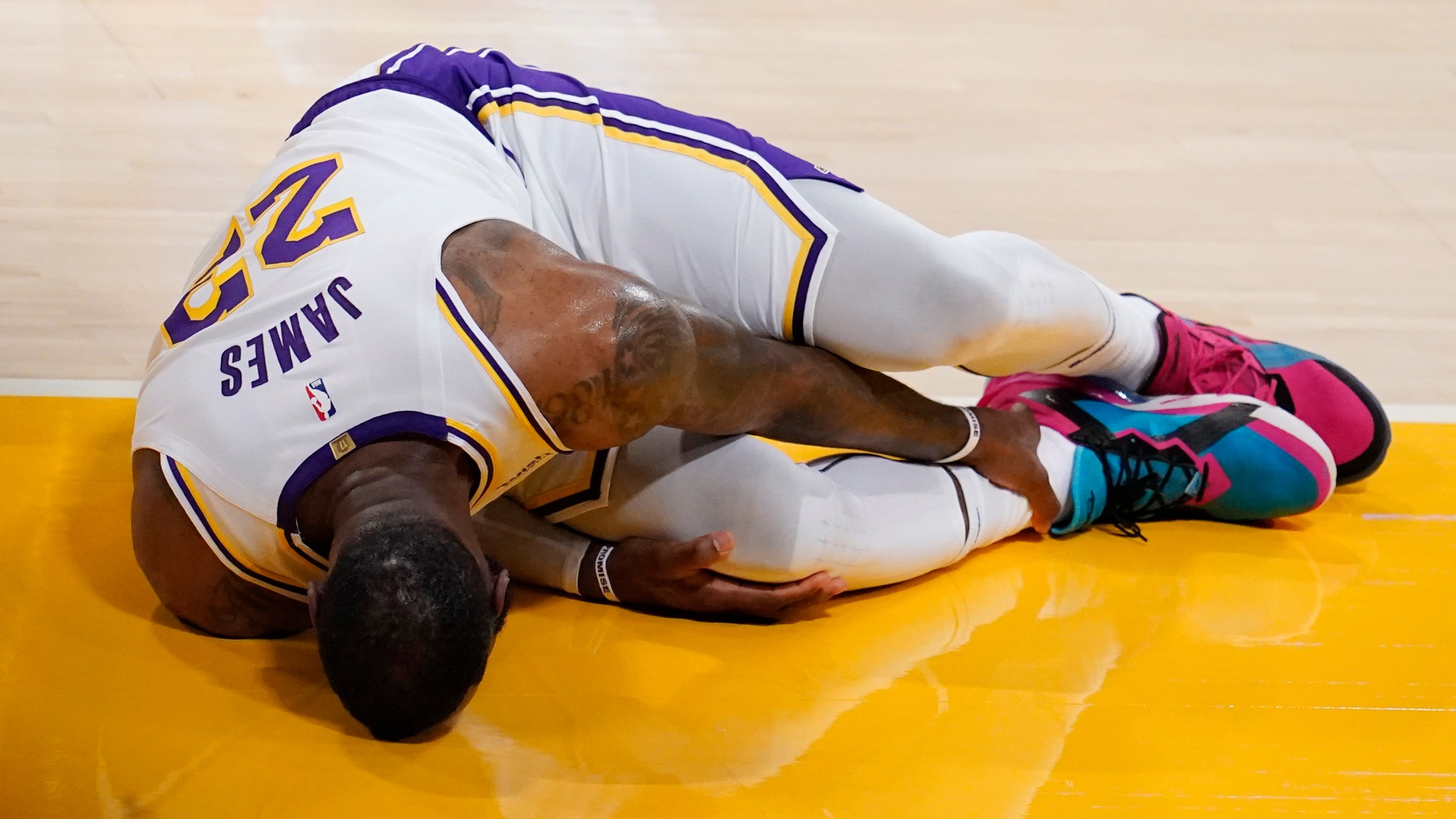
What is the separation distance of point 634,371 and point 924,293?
18.4 inches

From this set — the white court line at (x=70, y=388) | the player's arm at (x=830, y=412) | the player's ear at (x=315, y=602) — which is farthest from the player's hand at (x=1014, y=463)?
the white court line at (x=70, y=388)

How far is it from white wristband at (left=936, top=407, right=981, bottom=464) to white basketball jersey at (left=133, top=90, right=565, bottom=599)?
0.64 m

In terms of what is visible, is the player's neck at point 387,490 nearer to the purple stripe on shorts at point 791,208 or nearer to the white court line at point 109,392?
the purple stripe on shorts at point 791,208

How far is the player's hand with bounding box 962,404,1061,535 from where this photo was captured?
5.81 feet

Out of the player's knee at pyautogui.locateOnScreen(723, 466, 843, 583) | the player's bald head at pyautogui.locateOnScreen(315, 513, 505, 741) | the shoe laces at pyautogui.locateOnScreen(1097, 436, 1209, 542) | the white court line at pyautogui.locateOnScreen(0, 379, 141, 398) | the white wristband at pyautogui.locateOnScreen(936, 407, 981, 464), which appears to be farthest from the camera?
the white court line at pyautogui.locateOnScreen(0, 379, 141, 398)

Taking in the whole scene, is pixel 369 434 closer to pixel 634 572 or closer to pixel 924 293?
pixel 634 572

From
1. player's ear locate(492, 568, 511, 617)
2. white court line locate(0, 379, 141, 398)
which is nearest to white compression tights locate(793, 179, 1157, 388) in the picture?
player's ear locate(492, 568, 511, 617)

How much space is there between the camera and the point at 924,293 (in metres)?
1.58

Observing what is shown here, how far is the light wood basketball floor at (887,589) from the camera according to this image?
A: 4.43ft

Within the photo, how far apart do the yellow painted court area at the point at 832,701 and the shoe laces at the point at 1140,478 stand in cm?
6

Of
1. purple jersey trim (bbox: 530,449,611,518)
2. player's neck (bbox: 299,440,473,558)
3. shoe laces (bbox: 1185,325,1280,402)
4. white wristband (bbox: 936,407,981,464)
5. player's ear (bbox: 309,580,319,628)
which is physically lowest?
purple jersey trim (bbox: 530,449,611,518)

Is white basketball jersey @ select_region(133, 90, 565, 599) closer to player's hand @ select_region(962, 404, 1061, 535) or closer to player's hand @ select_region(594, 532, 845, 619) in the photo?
player's hand @ select_region(594, 532, 845, 619)

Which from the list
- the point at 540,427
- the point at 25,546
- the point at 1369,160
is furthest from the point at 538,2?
the point at 540,427

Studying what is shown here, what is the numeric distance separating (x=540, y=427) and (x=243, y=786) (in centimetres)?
48
